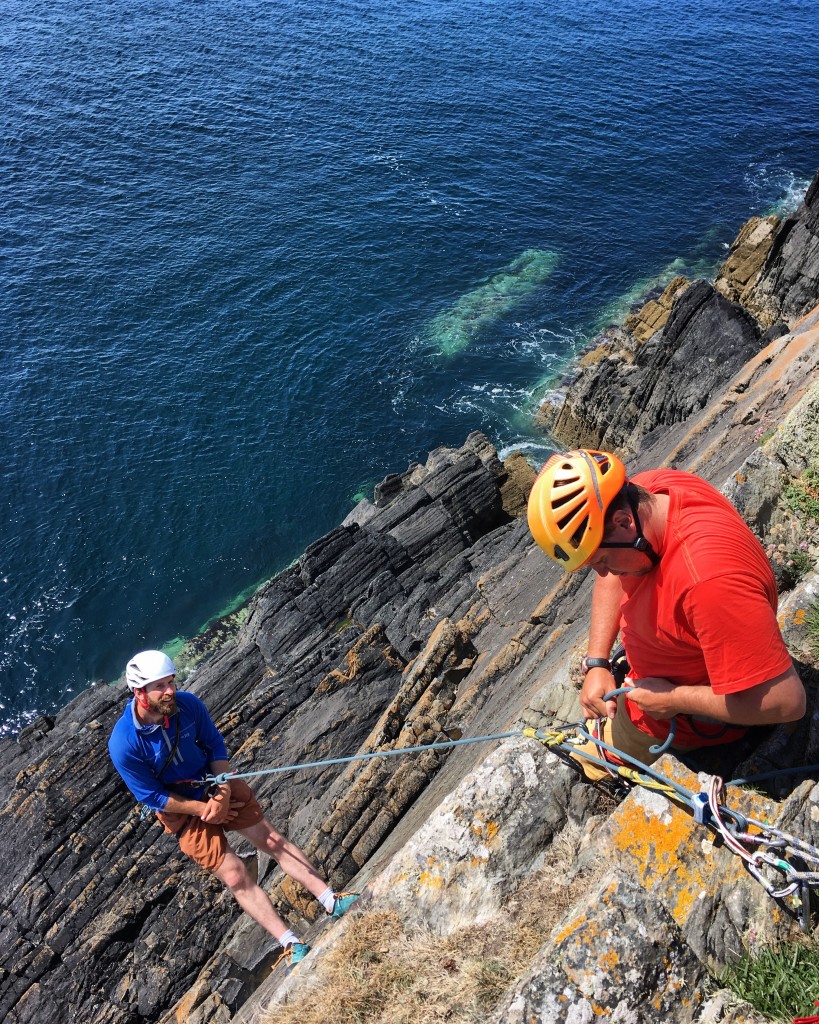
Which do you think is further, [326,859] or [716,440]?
[716,440]

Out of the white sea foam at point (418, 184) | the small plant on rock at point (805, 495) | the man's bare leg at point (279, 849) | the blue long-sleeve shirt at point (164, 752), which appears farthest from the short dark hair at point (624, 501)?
the white sea foam at point (418, 184)

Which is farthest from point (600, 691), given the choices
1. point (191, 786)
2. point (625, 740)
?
point (191, 786)

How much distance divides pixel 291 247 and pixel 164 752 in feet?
131

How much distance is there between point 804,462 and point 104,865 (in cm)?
1444

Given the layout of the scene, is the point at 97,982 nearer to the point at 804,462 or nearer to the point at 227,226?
the point at 804,462

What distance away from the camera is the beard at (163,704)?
7.18m

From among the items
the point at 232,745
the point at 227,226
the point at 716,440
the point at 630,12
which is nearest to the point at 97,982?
the point at 232,745

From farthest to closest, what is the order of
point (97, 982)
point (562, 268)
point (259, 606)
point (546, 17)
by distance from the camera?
point (546, 17) < point (562, 268) < point (259, 606) < point (97, 982)

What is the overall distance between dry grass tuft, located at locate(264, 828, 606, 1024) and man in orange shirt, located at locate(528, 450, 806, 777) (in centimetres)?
159

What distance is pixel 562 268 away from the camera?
A: 40.8 m

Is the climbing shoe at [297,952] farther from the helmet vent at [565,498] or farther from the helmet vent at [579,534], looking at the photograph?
the helmet vent at [565,498]

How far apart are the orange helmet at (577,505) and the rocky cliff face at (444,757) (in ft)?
6.55

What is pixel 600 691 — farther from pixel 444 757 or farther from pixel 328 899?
pixel 444 757

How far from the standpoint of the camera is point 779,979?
156 inches
